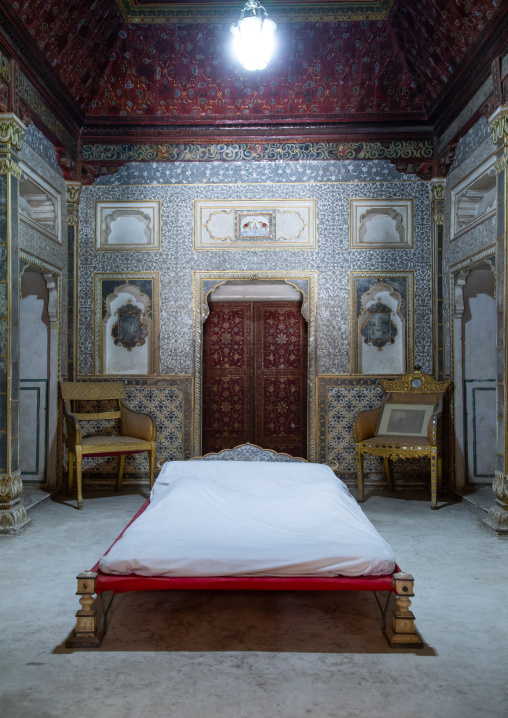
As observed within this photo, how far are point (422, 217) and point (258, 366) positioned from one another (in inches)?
111

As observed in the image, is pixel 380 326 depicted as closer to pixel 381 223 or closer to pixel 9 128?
pixel 381 223

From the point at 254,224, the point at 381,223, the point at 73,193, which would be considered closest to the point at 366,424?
the point at 381,223

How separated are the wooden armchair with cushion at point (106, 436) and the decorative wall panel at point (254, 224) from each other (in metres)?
2.16

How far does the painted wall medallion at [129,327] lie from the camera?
23.2 ft

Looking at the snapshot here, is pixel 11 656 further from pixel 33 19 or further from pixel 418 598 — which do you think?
pixel 33 19

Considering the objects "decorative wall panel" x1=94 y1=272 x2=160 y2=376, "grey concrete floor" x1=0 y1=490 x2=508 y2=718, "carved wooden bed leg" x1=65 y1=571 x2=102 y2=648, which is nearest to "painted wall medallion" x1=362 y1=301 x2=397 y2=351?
"decorative wall panel" x1=94 y1=272 x2=160 y2=376

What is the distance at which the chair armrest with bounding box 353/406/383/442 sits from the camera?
21.3 feet

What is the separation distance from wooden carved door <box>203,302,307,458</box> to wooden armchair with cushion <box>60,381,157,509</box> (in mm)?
1204

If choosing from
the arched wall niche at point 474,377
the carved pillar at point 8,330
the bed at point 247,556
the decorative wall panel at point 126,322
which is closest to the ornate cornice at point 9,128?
the carved pillar at point 8,330

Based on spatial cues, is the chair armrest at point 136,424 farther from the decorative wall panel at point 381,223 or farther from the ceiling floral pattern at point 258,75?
the ceiling floral pattern at point 258,75

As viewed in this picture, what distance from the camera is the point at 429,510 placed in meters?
5.90

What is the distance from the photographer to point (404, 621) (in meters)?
2.94

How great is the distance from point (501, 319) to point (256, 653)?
3.67 m

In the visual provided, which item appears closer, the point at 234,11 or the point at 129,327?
the point at 234,11
